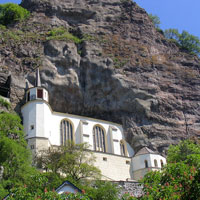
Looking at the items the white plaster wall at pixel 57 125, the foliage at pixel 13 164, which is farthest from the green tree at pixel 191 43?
the foliage at pixel 13 164

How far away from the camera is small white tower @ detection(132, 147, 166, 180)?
4238 centimetres

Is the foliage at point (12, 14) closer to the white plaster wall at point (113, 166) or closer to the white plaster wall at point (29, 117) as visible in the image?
the white plaster wall at point (29, 117)

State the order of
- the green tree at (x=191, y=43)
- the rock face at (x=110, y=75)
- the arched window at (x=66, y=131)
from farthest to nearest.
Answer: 1. the green tree at (x=191, y=43)
2. the rock face at (x=110, y=75)
3. the arched window at (x=66, y=131)

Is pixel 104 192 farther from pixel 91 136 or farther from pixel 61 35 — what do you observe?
pixel 61 35

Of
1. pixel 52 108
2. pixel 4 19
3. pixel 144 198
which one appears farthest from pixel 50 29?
pixel 144 198

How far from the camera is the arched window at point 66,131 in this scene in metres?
42.5

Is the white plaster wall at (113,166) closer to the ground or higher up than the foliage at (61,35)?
closer to the ground

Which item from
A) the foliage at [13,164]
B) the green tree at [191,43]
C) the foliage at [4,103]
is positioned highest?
the green tree at [191,43]

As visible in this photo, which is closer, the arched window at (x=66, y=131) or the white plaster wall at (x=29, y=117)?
the white plaster wall at (x=29, y=117)

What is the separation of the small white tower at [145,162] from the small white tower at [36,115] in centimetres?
1189

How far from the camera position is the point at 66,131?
4322cm

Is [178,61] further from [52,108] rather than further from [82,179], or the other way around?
[82,179]

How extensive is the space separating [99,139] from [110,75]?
29.6 ft

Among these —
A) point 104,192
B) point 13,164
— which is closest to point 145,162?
point 104,192
